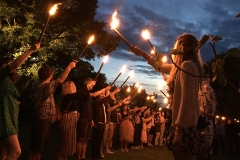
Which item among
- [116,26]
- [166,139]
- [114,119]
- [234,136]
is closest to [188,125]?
[166,139]

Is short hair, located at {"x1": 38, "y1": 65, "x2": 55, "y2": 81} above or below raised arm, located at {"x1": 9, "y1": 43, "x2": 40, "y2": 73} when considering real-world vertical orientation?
above

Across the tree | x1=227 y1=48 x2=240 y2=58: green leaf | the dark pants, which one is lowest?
the dark pants

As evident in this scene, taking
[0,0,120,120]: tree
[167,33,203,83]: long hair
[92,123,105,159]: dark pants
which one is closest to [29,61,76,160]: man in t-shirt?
[167,33,203,83]: long hair

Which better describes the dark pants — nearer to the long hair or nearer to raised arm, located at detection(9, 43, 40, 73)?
raised arm, located at detection(9, 43, 40, 73)

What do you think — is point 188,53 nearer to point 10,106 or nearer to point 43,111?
point 10,106

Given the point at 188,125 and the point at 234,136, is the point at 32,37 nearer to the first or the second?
the point at 234,136

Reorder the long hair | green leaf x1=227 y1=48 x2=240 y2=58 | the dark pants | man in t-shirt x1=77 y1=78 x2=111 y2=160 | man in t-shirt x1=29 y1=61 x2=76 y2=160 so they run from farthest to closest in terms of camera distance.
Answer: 1. the dark pants
2. man in t-shirt x1=77 y1=78 x2=111 y2=160
3. man in t-shirt x1=29 y1=61 x2=76 y2=160
4. the long hair
5. green leaf x1=227 y1=48 x2=240 y2=58

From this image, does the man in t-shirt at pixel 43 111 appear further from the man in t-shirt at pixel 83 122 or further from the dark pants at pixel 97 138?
the dark pants at pixel 97 138

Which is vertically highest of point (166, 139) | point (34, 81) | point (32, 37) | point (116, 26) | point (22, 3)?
point (22, 3)

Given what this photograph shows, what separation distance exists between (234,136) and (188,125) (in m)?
17.3

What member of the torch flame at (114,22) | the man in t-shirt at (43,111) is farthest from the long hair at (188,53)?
the man in t-shirt at (43,111)

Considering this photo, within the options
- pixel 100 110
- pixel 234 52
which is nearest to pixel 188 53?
pixel 234 52

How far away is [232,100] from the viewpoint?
46312 mm

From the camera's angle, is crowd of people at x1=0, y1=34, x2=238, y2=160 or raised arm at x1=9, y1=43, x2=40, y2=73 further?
raised arm at x1=9, y1=43, x2=40, y2=73
